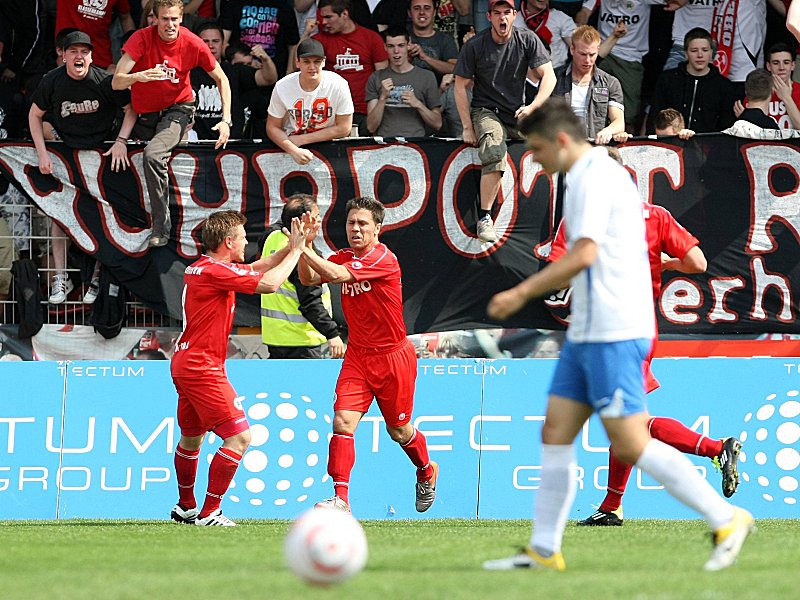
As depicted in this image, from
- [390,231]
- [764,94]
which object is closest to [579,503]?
[390,231]

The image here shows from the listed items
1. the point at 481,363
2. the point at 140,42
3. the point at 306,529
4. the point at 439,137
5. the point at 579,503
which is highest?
the point at 140,42

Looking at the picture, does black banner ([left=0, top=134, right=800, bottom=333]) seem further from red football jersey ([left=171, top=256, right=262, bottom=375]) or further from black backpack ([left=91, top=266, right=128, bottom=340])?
red football jersey ([left=171, top=256, right=262, bottom=375])

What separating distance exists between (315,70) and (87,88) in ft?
7.93

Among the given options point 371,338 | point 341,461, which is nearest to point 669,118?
point 371,338

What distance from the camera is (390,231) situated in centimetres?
1290

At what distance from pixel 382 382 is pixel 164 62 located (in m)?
4.84

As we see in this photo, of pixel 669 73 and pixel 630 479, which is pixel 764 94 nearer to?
pixel 669 73

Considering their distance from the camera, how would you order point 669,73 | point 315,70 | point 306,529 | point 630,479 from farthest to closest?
point 669,73, point 315,70, point 630,479, point 306,529

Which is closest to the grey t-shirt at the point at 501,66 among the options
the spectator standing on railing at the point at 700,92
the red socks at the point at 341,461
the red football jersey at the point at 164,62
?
the spectator standing on railing at the point at 700,92

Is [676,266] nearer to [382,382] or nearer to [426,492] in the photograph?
[382,382]

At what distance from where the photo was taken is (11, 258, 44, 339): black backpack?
13.1 meters

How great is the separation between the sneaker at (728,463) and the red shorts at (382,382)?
247cm

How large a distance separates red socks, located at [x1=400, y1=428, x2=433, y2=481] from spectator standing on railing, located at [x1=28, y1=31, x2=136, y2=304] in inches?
191

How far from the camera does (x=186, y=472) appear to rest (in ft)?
32.9
